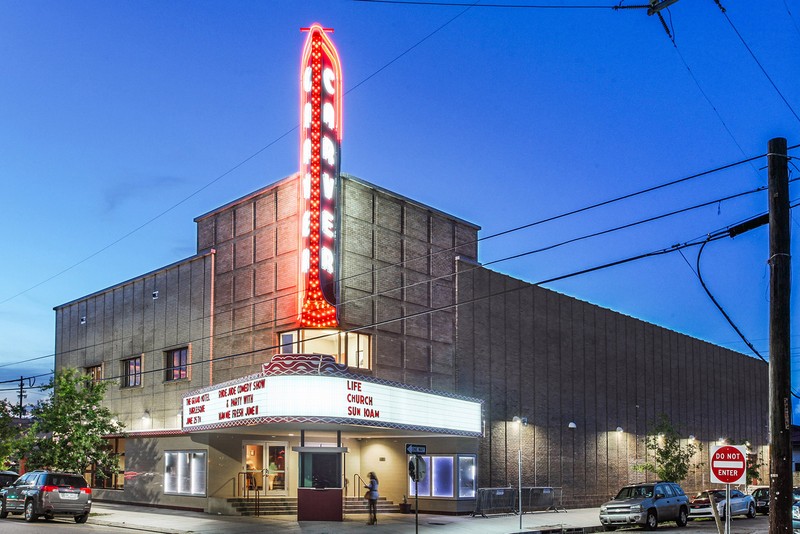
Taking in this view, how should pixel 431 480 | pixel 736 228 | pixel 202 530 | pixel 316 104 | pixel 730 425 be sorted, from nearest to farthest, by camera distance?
pixel 736 228 → pixel 202 530 → pixel 316 104 → pixel 431 480 → pixel 730 425

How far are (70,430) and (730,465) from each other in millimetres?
30078

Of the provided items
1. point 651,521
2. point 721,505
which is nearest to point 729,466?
point 651,521

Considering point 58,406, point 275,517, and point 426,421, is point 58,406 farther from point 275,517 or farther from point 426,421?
point 426,421

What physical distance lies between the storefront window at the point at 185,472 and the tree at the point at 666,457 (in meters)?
22.9

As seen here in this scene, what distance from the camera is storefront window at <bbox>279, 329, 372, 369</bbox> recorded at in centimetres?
3347

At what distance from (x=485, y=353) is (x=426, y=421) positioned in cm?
788

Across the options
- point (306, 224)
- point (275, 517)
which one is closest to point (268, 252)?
point (306, 224)

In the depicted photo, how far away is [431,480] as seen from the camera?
3678 cm

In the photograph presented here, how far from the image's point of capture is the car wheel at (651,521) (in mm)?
33000

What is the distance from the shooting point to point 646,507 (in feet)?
108

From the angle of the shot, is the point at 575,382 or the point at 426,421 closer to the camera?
the point at 426,421

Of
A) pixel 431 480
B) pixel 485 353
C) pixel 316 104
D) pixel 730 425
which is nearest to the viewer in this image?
pixel 316 104

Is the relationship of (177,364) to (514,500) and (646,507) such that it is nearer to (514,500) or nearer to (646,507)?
(514,500)

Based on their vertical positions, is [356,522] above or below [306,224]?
below
